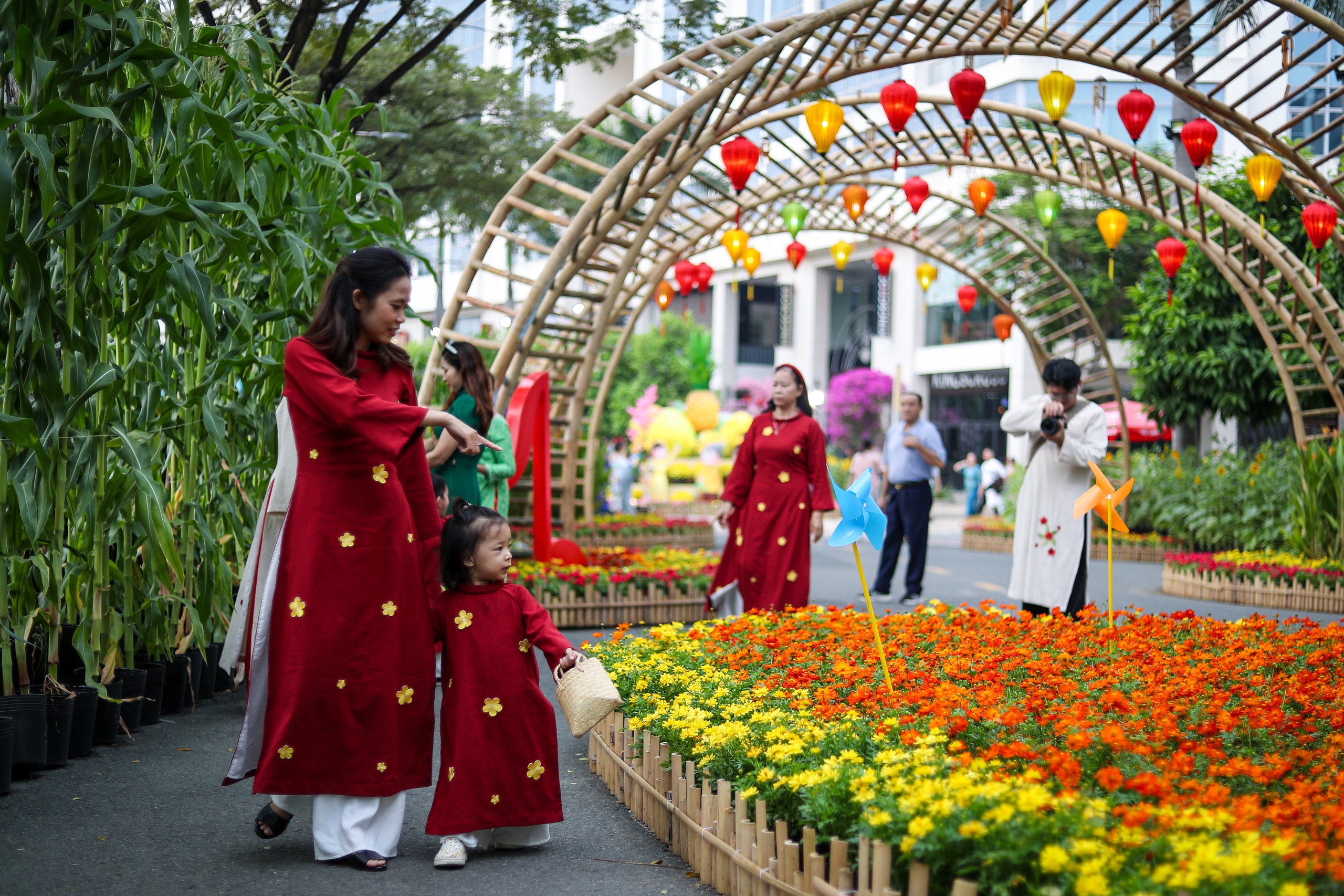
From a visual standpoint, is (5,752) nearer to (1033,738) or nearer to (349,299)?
(349,299)

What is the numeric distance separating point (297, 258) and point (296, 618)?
2074 mm

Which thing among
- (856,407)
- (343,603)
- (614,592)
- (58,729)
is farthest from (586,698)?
(856,407)

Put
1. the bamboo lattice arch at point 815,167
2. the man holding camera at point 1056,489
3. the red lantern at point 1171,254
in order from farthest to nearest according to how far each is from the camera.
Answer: the red lantern at point 1171,254 < the bamboo lattice arch at point 815,167 < the man holding camera at point 1056,489

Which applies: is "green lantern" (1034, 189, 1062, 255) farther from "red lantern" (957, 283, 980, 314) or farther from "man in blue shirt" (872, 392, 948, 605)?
"red lantern" (957, 283, 980, 314)

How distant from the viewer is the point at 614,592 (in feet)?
30.6

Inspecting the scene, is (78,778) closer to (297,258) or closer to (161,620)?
(161,620)

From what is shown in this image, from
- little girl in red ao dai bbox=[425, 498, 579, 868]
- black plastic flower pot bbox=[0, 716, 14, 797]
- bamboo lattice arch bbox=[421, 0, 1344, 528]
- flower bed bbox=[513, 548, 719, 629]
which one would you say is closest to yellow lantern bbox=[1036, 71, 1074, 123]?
bamboo lattice arch bbox=[421, 0, 1344, 528]

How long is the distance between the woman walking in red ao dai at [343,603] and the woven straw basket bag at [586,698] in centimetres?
45

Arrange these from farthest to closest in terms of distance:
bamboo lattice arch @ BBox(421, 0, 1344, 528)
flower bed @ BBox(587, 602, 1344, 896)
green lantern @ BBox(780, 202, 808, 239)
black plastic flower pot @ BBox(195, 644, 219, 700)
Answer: green lantern @ BBox(780, 202, 808, 239) → bamboo lattice arch @ BBox(421, 0, 1344, 528) → black plastic flower pot @ BBox(195, 644, 219, 700) → flower bed @ BBox(587, 602, 1344, 896)

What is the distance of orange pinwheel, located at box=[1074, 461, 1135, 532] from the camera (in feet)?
18.4

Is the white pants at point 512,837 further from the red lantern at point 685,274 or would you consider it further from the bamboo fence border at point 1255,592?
the red lantern at point 685,274

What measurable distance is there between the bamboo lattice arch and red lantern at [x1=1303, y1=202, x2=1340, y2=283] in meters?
0.15

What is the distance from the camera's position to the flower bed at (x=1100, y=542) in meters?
17.1

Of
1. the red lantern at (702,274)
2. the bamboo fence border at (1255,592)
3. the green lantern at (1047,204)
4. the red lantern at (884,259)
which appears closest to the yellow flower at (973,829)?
the bamboo fence border at (1255,592)
